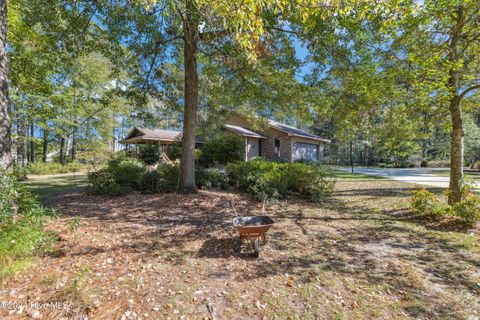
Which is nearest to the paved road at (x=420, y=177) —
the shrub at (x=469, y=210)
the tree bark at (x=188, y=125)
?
the shrub at (x=469, y=210)

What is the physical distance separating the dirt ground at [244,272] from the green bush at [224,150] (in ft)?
28.3

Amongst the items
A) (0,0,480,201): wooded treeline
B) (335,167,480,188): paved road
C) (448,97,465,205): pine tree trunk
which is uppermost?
(0,0,480,201): wooded treeline

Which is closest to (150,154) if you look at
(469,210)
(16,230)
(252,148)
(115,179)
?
(115,179)

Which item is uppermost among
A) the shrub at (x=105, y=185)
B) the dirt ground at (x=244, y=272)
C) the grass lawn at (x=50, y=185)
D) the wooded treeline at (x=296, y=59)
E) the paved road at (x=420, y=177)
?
the wooded treeline at (x=296, y=59)

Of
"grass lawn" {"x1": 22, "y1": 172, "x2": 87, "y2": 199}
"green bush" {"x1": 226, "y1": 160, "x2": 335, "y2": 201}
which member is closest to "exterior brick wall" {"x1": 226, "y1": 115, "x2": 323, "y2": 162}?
"green bush" {"x1": 226, "y1": 160, "x2": 335, "y2": 201}

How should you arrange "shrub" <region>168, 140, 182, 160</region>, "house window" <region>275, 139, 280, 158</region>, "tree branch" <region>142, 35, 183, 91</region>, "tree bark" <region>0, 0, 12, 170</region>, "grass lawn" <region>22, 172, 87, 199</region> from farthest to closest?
"house window" <region>275, 139, 280, 158</region> < "shrub" <region>168, 140, 182, 160</region> < "grass lawn" <region>22, 172, 87, 199</region> < "tree branch" <region>142, 35, 183, 91</region> < "tree bark" <region>0, 0, 12, 170</region>

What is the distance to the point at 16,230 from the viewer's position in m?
3.17

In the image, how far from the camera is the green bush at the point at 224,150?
1438cm

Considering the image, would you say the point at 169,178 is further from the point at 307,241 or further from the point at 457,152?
the point at 457,152

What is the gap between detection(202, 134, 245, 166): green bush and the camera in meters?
14.4

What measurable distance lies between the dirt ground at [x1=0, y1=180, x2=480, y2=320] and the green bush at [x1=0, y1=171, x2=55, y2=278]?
0.23 meters

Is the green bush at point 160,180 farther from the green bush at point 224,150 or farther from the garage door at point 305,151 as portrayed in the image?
→ the garage door at point 305,151

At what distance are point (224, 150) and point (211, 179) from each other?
533 centimetres

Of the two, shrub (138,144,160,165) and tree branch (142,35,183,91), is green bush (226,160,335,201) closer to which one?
tree branch (142,35,183,91)
